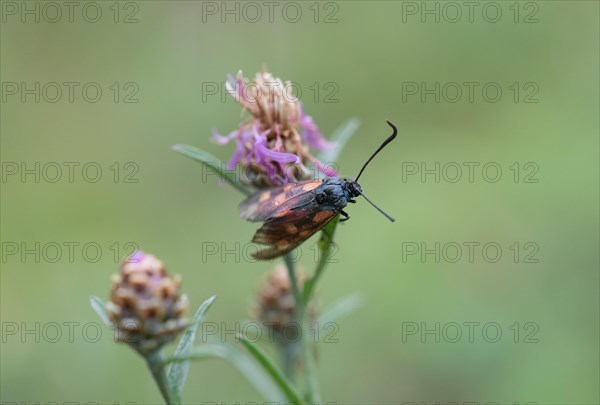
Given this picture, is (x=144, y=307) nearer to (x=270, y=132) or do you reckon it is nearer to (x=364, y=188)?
(x=270, y=132)

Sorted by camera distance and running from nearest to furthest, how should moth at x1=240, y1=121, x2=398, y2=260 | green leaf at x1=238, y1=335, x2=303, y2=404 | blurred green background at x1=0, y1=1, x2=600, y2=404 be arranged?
green leaf at x1=238, y1=335, x2=303, y2=404 → moth at x1=240, y1=121, x2=398, y2=260 → blurred green background at x1=0, y1=1, x2=600, y2=404

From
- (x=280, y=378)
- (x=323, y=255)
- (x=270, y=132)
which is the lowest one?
(x=280, y=378)

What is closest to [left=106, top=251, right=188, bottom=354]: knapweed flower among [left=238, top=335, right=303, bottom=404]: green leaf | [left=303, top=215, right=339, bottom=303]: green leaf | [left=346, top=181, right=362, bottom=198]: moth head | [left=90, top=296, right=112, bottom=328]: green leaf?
[left=90, top=296, right=112, bottom=328]: green leaf

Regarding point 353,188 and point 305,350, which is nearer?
point 305,350

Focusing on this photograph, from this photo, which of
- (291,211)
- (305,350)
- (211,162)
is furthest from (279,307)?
(211,162)

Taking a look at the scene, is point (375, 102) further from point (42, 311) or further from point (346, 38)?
point (42, 311)

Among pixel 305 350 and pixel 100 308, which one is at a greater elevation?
pixel 100 308

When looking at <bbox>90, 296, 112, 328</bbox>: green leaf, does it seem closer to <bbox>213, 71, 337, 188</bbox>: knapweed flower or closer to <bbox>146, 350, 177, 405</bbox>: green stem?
<bbox>146, 350, 177, 405</bbox>: green stem

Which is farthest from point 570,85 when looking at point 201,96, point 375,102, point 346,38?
point 201,96
